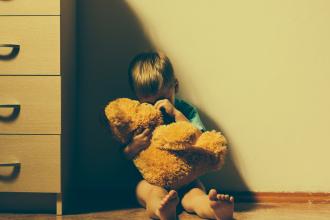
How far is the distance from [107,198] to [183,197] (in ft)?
0.87

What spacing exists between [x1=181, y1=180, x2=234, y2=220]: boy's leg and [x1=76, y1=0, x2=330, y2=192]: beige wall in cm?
19

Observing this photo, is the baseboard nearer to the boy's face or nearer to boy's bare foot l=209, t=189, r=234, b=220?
boy's bare foot l=209, t=189, r=234, b=220

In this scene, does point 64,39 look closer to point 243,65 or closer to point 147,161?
point 147,161

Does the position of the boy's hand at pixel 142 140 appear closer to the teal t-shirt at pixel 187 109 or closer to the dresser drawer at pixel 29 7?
the teal t-shirt at pixel 187 109

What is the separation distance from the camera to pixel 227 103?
1428mm

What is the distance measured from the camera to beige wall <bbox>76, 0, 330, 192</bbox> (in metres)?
1.40

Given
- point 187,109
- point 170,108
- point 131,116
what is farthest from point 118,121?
point 187,109

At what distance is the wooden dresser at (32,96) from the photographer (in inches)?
44.6

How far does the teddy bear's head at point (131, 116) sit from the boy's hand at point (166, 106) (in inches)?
0.8

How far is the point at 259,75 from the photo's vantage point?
142 centimetres

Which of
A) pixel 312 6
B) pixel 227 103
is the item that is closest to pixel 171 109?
pixel 227 103

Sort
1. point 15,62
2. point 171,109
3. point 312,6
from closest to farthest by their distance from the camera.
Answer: point 15,62 → point 171,109 → point 312,6

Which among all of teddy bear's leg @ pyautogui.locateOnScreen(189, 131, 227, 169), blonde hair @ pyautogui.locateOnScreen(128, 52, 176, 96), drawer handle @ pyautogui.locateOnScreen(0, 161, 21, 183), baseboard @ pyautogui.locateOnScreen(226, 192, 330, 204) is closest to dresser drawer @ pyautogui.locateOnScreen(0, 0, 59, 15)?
blonde hair @ pyautogui.locateOnScreen(128, 52, 176, 96)

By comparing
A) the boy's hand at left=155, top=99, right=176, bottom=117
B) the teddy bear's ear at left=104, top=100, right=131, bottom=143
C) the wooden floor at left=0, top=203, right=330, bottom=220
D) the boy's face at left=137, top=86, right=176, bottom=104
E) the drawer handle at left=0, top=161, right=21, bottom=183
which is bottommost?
the wooden floor at left=0, top=203, right=330, bottom=220
